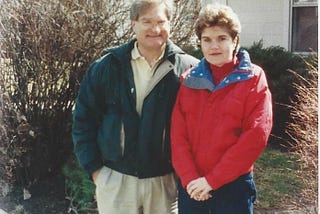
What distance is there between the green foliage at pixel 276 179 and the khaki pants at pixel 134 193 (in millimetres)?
2021

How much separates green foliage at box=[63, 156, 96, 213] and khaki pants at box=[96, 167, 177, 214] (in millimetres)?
1936

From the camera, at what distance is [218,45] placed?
2.71 m

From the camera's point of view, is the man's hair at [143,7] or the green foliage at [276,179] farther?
the green foliage at [276,179]

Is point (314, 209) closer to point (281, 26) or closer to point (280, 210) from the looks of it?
point (280, 210)

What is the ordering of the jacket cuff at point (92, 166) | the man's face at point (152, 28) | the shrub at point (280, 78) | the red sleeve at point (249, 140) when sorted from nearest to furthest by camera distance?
1. the red sleeve at point (249, 140)
2. the man's face at point (152, 28)
3. the jacket cuff at point (92, 166)
4. the shrub at point (280, 78)

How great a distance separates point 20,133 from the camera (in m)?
5.29

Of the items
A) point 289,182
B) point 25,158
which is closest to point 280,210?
point 289,182

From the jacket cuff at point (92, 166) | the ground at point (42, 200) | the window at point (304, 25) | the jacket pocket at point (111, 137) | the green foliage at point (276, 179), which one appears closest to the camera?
the jacket pocket at point (111, 137)

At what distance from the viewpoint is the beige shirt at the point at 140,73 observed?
303 centimetres

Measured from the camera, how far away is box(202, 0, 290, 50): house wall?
29.8ft

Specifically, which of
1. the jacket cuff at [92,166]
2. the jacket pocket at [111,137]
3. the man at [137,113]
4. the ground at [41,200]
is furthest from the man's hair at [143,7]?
the ground at [41,200]

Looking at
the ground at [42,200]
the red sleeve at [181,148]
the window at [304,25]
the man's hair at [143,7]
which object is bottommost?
the ground at [42,200]

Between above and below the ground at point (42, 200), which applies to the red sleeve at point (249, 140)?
above

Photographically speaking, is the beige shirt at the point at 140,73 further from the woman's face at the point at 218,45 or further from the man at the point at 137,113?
the woman's face at the point at 218,45
